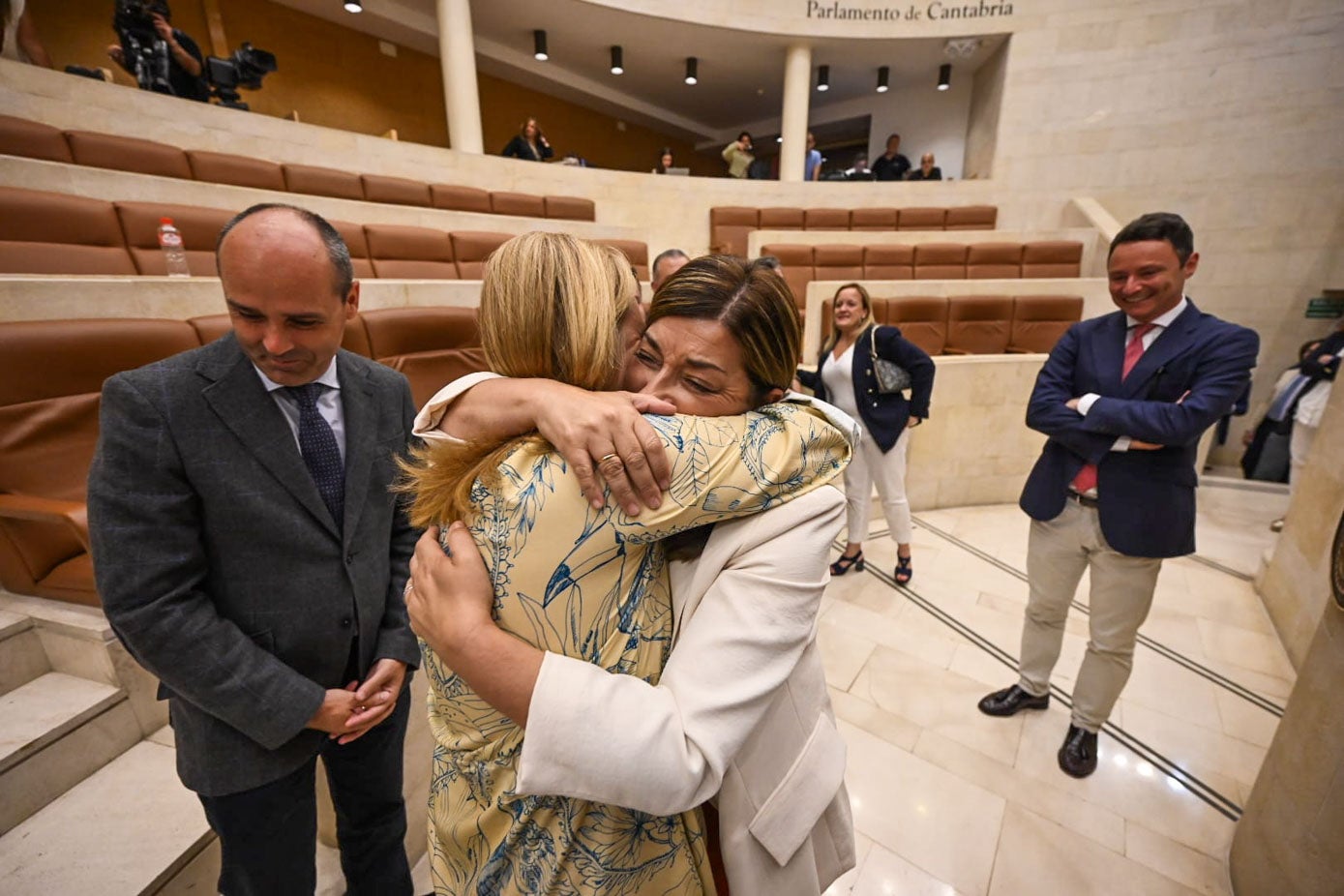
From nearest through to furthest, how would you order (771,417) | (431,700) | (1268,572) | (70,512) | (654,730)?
1. (654,730)
2. (771,417)
3. (431,700)
4. (70,512)
5. (1268,572)

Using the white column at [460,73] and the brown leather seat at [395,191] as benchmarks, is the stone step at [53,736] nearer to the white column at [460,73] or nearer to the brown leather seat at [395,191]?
the brown leather seat at [395,191]

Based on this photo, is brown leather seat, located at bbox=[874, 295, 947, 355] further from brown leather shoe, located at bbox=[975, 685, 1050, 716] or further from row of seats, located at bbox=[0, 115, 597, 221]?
row of seats, located at bbox=[0, 115, 597, 221]

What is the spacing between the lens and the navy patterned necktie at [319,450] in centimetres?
101

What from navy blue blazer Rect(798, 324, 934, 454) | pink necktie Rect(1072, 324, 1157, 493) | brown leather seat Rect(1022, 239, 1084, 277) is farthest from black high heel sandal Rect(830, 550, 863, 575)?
brown leather seat Rect(1022, 239, 1084, 277)

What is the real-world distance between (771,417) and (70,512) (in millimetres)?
1573

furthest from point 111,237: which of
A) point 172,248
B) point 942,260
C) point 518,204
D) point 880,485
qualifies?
point 942,260

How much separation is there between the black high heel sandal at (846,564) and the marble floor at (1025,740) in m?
0.05

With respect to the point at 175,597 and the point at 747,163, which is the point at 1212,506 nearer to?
the point at 175,597

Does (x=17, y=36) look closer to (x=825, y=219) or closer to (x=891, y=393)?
(x=891, y=393)

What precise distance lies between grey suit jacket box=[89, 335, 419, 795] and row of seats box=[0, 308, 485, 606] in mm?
578

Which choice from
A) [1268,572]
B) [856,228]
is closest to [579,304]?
[1268,572]

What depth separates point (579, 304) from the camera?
0.64m

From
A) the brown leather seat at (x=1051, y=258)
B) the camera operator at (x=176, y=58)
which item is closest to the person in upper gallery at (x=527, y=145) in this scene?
the camera operator at (x=176, y=58)

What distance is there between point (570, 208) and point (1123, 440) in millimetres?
6446
